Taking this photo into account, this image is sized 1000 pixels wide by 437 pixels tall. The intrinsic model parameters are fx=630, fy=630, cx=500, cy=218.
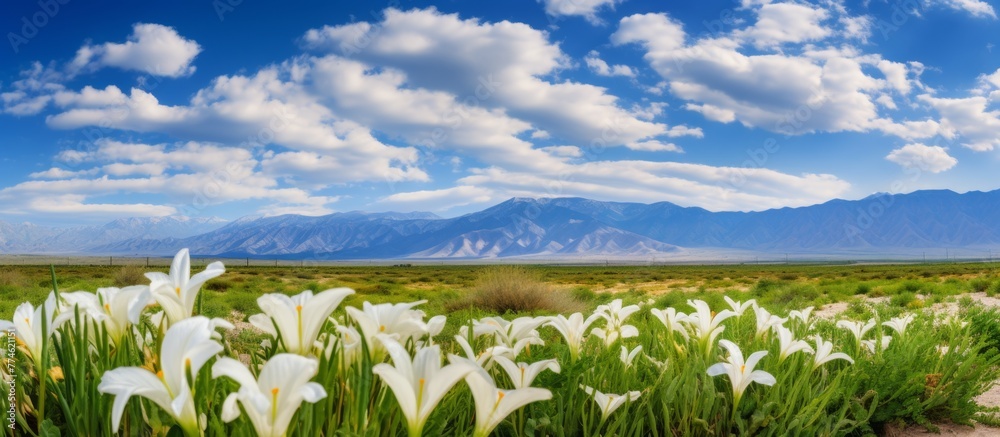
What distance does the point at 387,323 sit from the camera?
212cm

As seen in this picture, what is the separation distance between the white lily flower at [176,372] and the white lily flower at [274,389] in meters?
0.05

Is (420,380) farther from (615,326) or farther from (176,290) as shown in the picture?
(615,326)

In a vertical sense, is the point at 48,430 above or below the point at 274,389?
below

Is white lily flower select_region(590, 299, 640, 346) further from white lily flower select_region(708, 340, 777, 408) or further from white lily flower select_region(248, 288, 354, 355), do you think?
white lily flower select_region(248, 288, 354, 355)

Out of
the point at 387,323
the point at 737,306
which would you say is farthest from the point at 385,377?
the point at 737,306

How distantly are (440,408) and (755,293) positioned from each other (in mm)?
25296

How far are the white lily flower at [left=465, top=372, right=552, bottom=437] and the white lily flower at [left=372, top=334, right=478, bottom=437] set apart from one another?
6 centimetres

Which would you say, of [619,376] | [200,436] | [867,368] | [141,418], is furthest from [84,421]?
[867,368]

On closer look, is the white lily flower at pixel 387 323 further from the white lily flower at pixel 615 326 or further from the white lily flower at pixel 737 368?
the white lily flower at pixel 615 326

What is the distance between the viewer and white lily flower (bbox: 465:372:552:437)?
1.66 meters

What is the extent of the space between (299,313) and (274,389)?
0.33m

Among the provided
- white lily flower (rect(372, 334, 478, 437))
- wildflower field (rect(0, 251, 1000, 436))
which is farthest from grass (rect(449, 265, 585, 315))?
white lily flower (rect(372, 334, 478, 437))

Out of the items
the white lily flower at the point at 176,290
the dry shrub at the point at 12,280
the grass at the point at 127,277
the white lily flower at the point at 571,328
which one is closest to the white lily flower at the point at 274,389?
the white lily flower at the point at 176,290

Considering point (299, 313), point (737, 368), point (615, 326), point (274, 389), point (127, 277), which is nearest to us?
point (274, 389)
